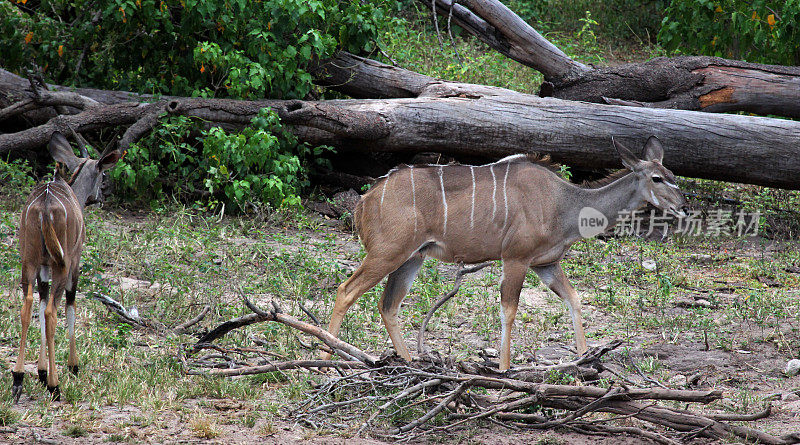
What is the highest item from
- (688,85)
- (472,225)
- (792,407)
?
(688,85)

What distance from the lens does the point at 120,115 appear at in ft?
28.2

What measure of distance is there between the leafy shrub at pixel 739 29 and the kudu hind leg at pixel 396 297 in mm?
6019

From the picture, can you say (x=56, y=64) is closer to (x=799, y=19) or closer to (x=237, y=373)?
(x=237, y=373)

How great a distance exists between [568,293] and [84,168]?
3.27 m

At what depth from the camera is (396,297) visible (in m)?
5.75

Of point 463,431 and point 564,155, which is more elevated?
point 564,155

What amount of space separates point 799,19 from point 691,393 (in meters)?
6.77

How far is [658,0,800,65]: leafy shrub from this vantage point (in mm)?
9766

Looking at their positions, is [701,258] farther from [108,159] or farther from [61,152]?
[61,152]

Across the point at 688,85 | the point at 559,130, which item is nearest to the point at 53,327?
the point at 559,130

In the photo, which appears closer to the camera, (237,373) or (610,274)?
(237,373)

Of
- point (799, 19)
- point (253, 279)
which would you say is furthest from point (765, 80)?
point (253, 279)

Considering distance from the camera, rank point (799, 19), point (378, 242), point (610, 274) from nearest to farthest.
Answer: point (378, 242), point (610, 274), point (799, 19)

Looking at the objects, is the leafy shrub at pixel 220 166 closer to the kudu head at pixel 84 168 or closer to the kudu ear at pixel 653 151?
the kudu head at pixel 84 168
